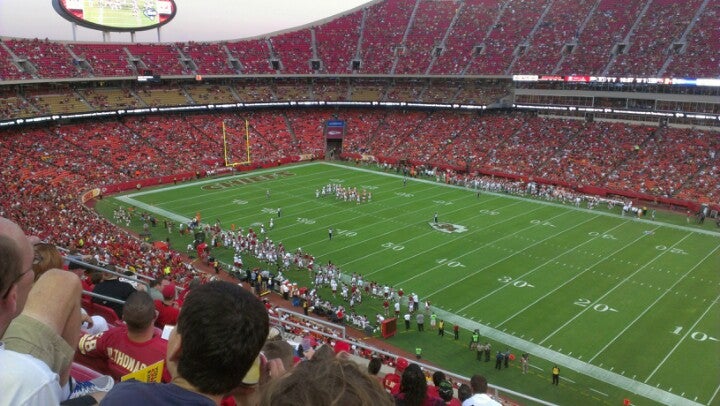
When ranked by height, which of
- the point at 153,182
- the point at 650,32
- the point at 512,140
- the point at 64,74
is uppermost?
the point at 650,32

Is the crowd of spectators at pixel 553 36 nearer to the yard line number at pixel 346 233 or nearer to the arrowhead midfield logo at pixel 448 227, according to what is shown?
the arrowhead midfield logo at pixel 448 227

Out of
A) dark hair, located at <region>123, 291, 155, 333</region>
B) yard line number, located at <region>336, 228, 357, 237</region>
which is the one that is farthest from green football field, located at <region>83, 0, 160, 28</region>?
dark hair, located at <region>123, 291, 155, 333</region>

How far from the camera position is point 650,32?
165 ft

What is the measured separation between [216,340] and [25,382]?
0.64m

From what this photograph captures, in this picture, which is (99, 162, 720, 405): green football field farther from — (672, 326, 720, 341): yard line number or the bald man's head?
the bald man's head

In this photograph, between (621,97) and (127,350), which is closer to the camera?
(127,350)

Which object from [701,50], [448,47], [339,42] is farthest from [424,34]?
[701,50]

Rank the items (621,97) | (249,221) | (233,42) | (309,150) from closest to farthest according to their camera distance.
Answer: (249,221) < (621,97) < (309,150) < (233,42)

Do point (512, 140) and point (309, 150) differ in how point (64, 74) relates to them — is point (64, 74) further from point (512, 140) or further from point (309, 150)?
point (512, 140)

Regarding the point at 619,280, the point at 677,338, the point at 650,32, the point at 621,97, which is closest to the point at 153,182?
the point at 619,280

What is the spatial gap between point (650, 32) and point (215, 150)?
4008cm

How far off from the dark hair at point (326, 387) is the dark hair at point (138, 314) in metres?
2.63

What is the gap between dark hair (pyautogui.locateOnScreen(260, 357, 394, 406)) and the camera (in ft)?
5.92

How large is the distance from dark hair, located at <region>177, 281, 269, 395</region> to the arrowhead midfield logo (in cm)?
2859
